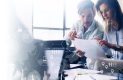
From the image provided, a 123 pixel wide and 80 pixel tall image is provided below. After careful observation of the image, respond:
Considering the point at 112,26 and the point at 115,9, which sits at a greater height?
the point at 115,9

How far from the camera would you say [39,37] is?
1750mm

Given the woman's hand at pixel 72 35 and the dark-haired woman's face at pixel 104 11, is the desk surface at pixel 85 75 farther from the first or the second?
the dark-haired woman's face at pixel 104 11

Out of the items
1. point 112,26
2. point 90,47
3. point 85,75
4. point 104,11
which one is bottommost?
point 85,75

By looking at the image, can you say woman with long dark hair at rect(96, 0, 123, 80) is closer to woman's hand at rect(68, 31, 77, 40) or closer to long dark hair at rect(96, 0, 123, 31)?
long dark hair at rect(96, 0, 123, 31)

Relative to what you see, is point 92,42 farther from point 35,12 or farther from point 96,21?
point 35,12

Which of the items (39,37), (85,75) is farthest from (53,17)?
(85,75)

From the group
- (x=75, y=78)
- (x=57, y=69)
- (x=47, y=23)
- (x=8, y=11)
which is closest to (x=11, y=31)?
(x=8, y=11)

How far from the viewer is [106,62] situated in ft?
5.54

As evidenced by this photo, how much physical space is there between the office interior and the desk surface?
0.03 m

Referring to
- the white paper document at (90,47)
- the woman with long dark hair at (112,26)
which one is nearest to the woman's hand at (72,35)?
the white paper document at (90,47)

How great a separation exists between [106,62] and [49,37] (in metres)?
0.44

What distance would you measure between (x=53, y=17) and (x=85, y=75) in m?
0.47

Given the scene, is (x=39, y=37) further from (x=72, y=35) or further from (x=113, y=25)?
(x=113, y=25)

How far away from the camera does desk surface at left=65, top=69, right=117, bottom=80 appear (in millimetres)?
1696
